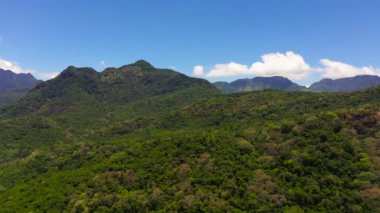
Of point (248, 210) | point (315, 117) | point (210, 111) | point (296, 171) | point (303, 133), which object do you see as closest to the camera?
point (248, 210)

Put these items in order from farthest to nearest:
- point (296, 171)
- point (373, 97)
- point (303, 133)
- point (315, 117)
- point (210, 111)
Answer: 1. point (210, 111)
2. point (373, 97)
3. point (315, 117)
4. point (303, 133)
5. point (296, 171)

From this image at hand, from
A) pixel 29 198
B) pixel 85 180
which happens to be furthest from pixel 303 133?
pixel 29 198

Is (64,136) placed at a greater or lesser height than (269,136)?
lesser

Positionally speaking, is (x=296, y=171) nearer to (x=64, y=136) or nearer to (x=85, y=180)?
(x=85, y=180)

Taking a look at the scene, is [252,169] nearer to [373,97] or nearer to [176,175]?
[176,175]

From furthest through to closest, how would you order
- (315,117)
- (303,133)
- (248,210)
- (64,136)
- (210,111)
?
(64,136), (210,111), (315,117), (303,133), (248,210)

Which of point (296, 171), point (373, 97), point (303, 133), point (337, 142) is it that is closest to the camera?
point (296, 171)

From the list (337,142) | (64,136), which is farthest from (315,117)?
(64,136)

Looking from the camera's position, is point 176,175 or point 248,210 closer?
point 248,210

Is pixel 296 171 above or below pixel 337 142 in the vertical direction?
below
